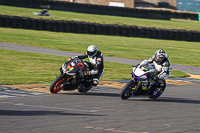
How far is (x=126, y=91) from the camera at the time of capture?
10125 millimetres

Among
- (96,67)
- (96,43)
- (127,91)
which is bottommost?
(96,43)

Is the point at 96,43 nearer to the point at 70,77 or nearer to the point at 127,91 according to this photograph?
the point at 70,77

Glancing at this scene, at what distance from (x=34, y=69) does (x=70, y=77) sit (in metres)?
5.00

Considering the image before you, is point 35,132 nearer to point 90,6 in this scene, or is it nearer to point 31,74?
point 31,74

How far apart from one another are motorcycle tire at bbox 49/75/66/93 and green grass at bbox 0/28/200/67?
12.0 metres

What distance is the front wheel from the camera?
10023 millimetres

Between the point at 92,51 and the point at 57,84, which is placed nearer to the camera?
the point at 57,84

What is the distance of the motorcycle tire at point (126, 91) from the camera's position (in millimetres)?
10023

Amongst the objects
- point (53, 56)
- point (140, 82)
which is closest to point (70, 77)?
point (140, 82)

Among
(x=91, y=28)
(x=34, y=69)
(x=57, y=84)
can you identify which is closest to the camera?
(x=57, y=84)

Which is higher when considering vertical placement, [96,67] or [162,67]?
[162,67]

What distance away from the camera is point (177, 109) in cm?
929

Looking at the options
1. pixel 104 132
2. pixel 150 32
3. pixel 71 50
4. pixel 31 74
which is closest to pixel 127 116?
pixel 104 132

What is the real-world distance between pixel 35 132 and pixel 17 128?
0.39m
